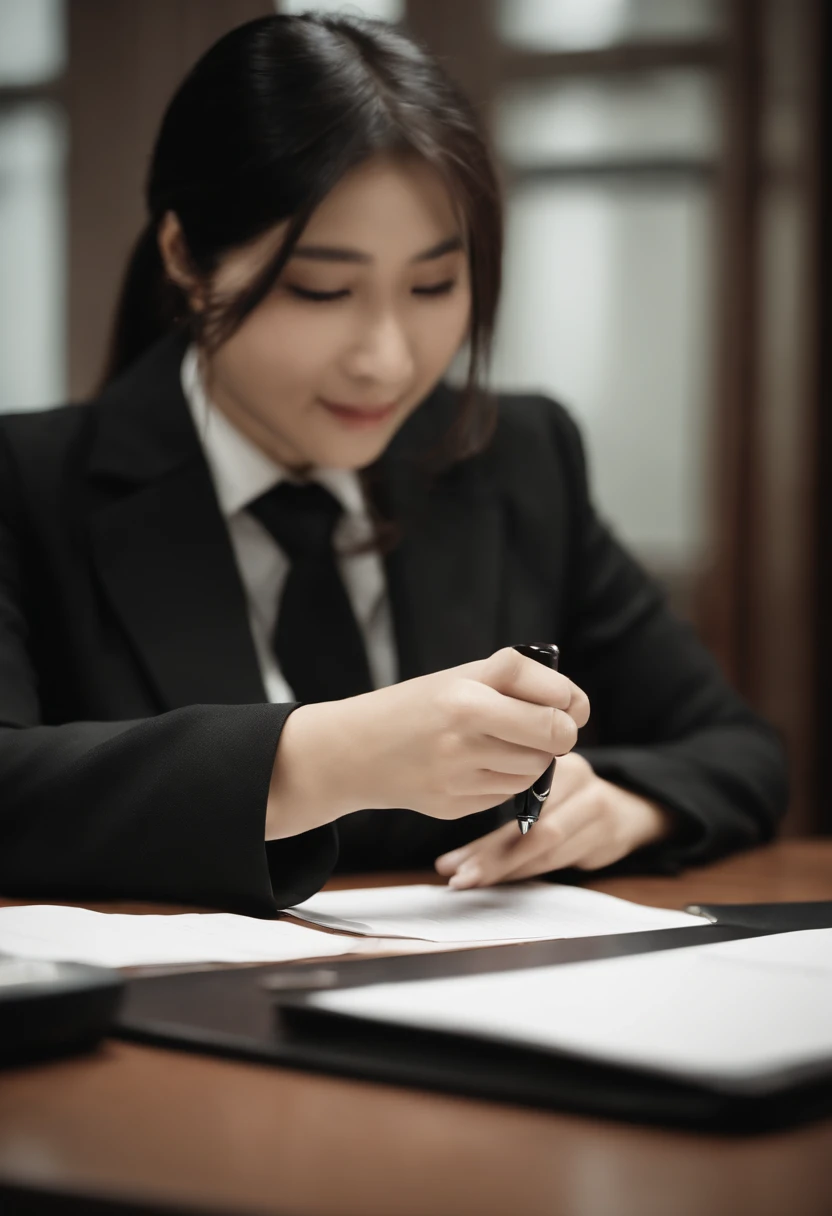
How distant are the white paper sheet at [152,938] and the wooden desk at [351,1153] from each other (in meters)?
0.21

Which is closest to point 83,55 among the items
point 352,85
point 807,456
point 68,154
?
point 68,154

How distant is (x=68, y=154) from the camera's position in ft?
11.6

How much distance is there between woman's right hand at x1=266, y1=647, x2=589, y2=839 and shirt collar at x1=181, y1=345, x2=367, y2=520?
20.5 inches

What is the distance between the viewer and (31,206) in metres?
3.67

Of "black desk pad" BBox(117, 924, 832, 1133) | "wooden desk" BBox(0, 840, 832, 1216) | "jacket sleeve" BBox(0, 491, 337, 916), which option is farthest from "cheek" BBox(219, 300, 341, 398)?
"wooden desk" BBox(0, 840, 832, 1216)

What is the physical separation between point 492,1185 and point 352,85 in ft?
3.51

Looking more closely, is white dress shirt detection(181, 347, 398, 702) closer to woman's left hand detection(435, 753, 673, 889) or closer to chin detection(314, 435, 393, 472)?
chin detection(314, 435, 393, 472)

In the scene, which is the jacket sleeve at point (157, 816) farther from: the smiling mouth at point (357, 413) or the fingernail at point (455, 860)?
the smiling mouth at point (357, 413)

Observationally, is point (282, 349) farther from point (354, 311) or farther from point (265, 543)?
point (265, 543)

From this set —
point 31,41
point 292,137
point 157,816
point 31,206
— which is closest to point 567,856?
point 157,816

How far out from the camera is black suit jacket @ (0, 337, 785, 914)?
96 centimetres

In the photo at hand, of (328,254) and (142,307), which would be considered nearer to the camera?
(328,254)

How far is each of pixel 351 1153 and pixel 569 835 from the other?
0.66m

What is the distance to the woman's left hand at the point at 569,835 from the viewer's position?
1.04 meters
